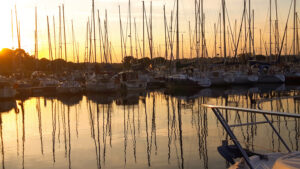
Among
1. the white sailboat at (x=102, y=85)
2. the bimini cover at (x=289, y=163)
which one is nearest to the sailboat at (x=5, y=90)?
the white sailboat at (x=102, y=85)

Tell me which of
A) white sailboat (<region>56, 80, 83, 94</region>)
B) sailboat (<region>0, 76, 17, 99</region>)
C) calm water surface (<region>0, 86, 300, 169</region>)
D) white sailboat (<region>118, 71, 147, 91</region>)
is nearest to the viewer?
calm water surface (<region>0, 86, 300, 169</region>)

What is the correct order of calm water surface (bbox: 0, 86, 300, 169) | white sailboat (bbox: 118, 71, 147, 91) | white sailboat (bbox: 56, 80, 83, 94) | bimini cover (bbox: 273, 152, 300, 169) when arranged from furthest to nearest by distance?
white sailboat (bbox: 118, 71, 147, 91)
white sailboat (bbox: 56, 80, 83, 94)
calm water surface (bbox: 0, 86, 300, 169)
bimini cover (bbox: 273, 152, 300, 169)

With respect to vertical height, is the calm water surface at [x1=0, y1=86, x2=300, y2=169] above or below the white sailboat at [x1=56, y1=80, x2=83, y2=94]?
below

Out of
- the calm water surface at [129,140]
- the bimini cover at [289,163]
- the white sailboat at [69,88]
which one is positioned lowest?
the calm water surface at [129,140]

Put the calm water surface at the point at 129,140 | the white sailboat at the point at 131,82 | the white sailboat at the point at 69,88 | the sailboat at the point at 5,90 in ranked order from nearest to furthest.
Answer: the calm water surface at the point at 129,140 < the sailboat at the point at 5,90 < the white sailboat at the point at 69,88 < the white sailboat at the point at 131,82

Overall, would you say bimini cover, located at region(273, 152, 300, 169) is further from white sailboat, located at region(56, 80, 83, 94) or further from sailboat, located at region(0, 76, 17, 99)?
white sailboat, located at region(56, 80, 83, 94)

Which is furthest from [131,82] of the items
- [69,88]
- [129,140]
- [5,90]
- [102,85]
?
[129,140]

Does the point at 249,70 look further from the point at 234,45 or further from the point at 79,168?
the point at 79,168

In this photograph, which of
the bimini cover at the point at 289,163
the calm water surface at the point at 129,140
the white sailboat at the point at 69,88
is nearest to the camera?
the bimini cover at the point at 289,163

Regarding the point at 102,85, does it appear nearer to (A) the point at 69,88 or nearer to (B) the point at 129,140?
(A) the point at 69,88

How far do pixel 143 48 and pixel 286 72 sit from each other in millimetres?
25791

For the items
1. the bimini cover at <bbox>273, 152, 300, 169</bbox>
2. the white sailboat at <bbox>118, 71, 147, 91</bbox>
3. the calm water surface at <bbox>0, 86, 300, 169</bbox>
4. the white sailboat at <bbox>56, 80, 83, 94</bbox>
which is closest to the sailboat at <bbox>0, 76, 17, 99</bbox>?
the white sailboat at <bbox>56, 80, 83, 94</bbox>

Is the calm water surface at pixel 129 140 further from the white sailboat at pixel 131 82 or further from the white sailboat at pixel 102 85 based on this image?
the white sailboat at pixel 131 82

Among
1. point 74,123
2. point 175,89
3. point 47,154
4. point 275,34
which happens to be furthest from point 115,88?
point 47,154
